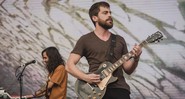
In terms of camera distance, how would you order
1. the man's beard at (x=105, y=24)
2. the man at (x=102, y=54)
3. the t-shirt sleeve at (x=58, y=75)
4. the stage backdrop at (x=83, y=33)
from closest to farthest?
1. the man at (x=102, y=54)
2. the man's beard at (x=105, y=24)
3. the t-shirt sleeve at (x=58, y=75)
4. the stage backdrop at (x=83, y=33)


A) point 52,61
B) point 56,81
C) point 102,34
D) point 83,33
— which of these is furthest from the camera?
point 83,33

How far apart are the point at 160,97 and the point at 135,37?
78 centimetres

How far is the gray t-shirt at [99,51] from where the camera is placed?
2514 mm

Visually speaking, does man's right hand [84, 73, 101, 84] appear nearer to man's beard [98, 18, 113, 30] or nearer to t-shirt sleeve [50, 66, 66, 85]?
man's beard [98, 18, 113, 30]

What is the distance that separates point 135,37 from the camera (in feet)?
14.1

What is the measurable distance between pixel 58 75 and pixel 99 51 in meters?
0.91

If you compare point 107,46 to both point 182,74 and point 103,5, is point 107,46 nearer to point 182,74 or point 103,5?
point 103,5

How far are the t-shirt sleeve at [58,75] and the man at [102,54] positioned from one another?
0.72m

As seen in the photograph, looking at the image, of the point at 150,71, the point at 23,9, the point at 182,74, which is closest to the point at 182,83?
the point at 182,74

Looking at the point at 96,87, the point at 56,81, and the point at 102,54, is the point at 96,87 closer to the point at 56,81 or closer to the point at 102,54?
the point at 102,54

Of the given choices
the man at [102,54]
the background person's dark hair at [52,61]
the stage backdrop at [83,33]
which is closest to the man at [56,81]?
the background person's dark hair at [52,61]

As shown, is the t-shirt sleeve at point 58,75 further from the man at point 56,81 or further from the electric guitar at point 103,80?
the electric guitar at point 103,80

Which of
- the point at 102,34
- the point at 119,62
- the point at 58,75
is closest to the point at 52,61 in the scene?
the point at 58,75

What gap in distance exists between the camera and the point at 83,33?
4.54 meters
